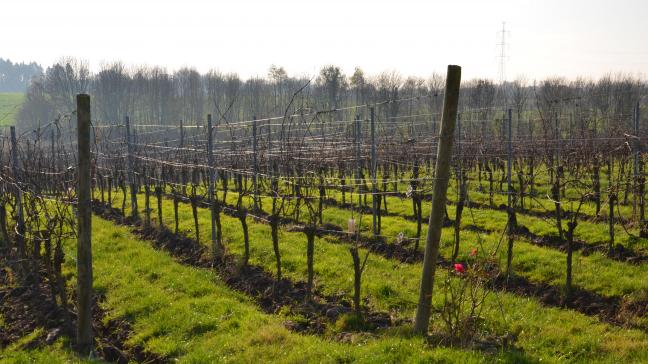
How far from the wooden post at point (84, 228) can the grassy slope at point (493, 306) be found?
3.00 metres

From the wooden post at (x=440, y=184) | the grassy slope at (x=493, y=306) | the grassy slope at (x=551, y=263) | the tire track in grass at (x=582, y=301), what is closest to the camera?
the wooden post at (x=440, y=184)

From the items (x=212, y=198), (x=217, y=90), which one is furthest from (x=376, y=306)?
(x=217, y=90)

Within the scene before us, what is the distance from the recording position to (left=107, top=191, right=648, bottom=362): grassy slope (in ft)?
16.2

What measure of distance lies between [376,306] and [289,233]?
438cm

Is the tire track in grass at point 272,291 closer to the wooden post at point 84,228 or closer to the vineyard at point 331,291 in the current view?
the vineyard at point 331,291

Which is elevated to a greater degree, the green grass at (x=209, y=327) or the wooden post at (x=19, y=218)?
the wooden post at (x=19, y=218)

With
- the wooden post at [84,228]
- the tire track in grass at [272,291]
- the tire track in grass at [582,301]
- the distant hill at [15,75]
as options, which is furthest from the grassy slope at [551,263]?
the distant hill at [15,75]

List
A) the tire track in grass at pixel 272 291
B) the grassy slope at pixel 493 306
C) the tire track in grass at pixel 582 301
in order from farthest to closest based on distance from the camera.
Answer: the tire track in grass at pixel 272 291, the tire track in grass at pixel 582 301, the grassy slope at pixel 493 306

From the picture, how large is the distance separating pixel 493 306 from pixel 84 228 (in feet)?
14.9

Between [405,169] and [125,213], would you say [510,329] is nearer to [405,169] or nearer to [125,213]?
[125,213]

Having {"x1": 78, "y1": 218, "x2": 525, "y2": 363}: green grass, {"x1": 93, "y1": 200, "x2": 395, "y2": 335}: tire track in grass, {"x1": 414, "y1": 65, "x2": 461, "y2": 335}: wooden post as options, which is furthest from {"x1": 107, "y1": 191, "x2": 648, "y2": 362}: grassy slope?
{"x1": 414, "y1": 65, "x2": 461, "y2": 335}: wooden post

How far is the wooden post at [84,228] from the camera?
5.18 meters

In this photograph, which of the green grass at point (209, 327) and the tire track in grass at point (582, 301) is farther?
the tire track in grass at point (582, 301)

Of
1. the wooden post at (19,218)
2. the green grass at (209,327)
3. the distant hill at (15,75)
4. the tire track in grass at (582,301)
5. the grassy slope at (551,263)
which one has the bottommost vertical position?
the green grass at (209,327)
